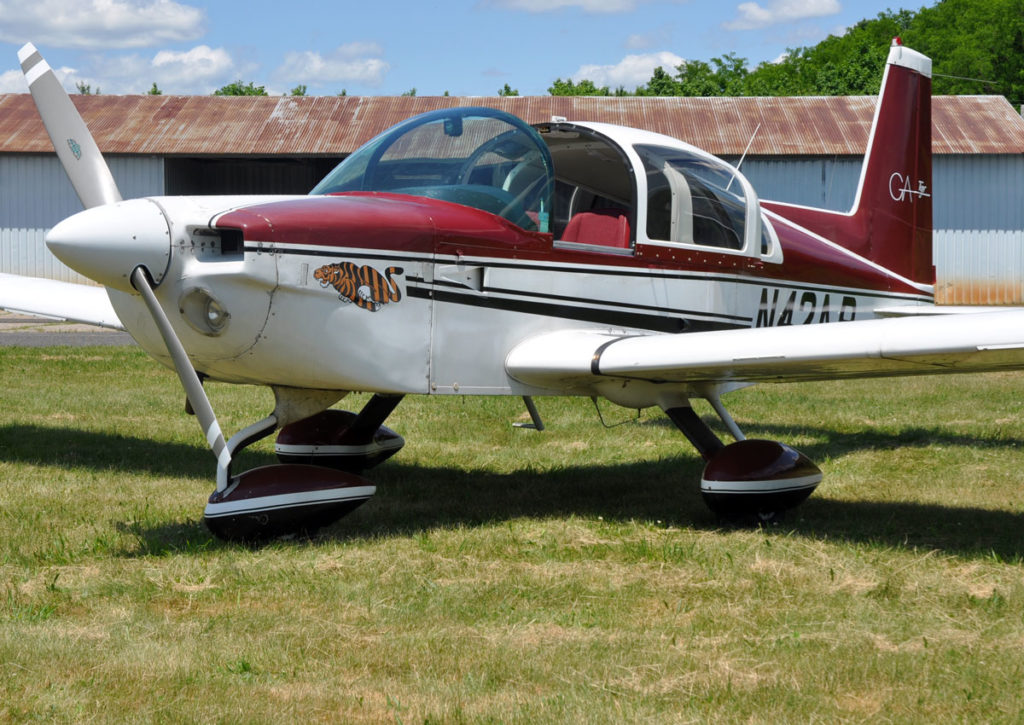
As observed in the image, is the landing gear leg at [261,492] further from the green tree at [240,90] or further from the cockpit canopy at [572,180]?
the green tree at [240,90]

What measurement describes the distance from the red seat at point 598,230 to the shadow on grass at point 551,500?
1643mm

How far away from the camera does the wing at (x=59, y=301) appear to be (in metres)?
8.28

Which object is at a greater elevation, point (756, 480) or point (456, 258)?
point (456, 258)

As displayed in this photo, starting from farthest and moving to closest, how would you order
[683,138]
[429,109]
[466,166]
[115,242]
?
[429,109], [683,138], [466,166], [115,242]

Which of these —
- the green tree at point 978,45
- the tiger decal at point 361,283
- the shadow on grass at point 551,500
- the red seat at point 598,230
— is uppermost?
the green tree at point 978,45

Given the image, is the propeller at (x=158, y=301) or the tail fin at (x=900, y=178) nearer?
the propeller at (x=158, y=301)

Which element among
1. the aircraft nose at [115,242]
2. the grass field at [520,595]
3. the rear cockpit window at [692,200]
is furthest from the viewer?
the rear cockpit window at [692,200]

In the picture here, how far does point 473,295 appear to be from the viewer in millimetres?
6156

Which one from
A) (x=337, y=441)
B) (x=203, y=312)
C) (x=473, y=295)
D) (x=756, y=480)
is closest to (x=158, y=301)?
(x=203, y=312)

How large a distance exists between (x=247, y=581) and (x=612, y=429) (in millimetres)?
5465

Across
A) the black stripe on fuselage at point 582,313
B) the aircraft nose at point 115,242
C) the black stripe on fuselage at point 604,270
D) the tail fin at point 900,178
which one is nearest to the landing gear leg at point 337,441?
the black stripe on fuselage at point 582,313

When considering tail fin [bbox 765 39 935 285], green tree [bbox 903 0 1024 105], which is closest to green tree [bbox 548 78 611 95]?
green tree [bbox 903 0 1024 105]

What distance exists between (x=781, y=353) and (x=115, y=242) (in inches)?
127

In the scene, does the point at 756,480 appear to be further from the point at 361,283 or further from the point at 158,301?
the point at 158,301
